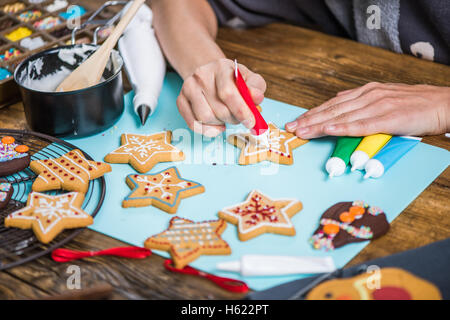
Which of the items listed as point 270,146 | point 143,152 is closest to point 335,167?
point 270,146

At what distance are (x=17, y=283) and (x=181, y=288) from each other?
9.9 inches

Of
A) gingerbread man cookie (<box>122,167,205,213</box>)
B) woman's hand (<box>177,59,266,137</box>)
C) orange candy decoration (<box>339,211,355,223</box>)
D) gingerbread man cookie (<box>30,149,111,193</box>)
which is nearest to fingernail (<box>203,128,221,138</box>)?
woman's hand (<box>177,59,266,137</box>)

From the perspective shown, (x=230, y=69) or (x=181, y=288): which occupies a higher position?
(x=230, y=69)

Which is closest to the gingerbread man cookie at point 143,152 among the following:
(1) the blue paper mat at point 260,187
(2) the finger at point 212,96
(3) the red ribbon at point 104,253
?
(1) the blue paper mat at point 260,187

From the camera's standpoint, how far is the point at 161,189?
90 centimetres

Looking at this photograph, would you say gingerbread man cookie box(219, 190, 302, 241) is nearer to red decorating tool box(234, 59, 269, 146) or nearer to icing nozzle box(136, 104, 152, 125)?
red decorating tool box(234, 59, 269, 146)

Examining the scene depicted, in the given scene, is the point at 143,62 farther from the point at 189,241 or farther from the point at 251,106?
the point at 189,241

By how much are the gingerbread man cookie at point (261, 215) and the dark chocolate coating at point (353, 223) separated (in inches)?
2.2

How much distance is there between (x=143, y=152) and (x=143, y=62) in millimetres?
322

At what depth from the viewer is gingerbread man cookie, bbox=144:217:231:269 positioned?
76cm

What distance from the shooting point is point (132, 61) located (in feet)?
4.02

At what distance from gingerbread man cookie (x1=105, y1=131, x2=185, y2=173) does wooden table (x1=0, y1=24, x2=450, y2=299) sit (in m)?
0.20

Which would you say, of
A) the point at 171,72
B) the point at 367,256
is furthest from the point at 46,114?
the point at 367,256
